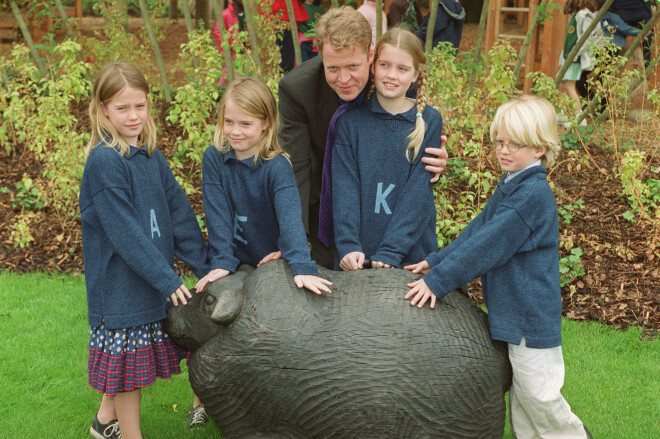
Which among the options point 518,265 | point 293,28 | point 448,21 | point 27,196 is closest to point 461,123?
point 293,28

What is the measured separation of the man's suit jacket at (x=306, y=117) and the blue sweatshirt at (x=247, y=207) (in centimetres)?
40

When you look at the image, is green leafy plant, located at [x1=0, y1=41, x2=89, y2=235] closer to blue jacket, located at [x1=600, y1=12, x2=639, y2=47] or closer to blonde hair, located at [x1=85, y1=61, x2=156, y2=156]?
blonde hair, located at [x1=85, y1=61, x2=156, y2=156]

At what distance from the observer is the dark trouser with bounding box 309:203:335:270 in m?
4.09

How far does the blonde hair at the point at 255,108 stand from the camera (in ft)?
10.9

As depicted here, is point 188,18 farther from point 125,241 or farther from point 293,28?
point 125,241

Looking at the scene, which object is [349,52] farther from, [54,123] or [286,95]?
[54,123]

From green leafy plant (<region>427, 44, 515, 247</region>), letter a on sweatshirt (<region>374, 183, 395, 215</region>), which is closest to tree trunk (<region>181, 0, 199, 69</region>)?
green leafy plant (<region>427, 44, 515, 247</region>)

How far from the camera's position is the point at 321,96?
3.81m

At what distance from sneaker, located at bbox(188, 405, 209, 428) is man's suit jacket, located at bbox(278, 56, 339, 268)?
1168mm

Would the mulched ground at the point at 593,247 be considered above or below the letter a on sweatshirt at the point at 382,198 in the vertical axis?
below

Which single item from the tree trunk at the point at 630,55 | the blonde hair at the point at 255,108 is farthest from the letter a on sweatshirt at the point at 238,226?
the tree trunk at the point at 630,55

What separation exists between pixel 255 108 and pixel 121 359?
1.31m

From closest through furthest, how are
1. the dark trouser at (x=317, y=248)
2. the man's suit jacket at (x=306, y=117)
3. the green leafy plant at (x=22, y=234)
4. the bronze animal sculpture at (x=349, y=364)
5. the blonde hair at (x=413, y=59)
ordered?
the bronze animal sculpture at (x=349, y=364) → the blonde hair at (x=413, y=59) → the man's suit jacket at (x=306, y=117) → the dark trouser at (x=317, y=248) → the green leafy plant at (x=22, y=234)

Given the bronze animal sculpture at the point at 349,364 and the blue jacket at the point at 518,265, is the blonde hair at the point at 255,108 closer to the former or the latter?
the bronze animal sculpture at the point at 349,364
